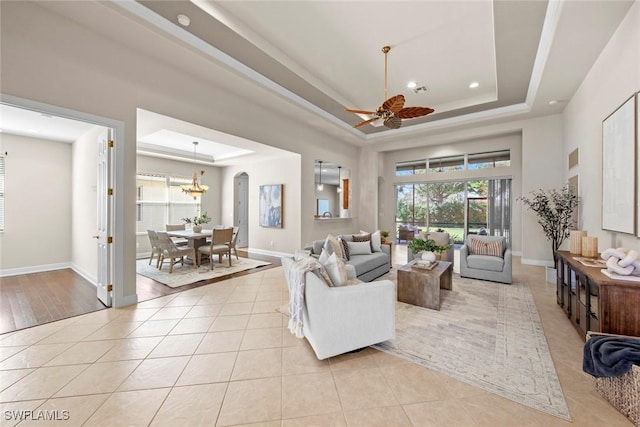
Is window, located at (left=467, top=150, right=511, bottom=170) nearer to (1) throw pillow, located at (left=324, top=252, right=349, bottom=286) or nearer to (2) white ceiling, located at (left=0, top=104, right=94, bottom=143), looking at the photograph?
(1) throw pillow, located at (left=324, top=252, right=349, bottom=286)

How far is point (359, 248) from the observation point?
Result: 4.83 metres

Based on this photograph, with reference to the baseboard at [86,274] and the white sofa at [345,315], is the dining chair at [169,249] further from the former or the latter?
the white sofa at [345,315]

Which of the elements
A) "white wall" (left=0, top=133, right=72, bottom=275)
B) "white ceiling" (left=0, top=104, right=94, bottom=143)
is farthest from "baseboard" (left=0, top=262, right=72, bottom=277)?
"white ceiling" (left=0, top=104, right=94, bottom=143)

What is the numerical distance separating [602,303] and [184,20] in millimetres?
5051

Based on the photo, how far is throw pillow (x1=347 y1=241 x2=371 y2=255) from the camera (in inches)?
189

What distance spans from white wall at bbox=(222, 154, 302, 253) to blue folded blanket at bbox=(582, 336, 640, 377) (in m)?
5.19

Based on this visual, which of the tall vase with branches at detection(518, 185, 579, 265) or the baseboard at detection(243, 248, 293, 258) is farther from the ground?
the tall vase with branches at detection(518, 185, 579, 265)

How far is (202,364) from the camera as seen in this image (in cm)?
218

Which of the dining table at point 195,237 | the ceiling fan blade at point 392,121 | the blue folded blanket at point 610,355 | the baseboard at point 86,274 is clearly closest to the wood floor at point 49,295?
the baseboard at point 86,274

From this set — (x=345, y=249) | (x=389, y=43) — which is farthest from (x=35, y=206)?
(x=389, y=43)

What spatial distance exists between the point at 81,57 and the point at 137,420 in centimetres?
376

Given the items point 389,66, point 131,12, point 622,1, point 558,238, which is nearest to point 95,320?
point 131,12

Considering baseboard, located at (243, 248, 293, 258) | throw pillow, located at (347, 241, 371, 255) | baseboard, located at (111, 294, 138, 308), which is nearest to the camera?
baseboard, located at (111, 294, 138, 308)

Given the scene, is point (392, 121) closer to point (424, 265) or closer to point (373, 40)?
point (373, 40)
